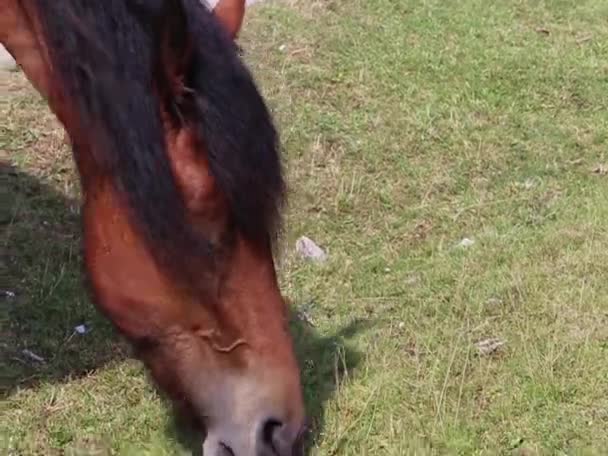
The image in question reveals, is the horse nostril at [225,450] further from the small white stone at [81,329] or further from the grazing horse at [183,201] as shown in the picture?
the small white stone at [81,329]

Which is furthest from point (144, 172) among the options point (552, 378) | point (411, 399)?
point (552, 378)

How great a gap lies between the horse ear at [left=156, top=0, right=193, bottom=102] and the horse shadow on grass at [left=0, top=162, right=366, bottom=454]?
3.85 ft

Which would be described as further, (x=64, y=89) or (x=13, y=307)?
(x=13, y=307)

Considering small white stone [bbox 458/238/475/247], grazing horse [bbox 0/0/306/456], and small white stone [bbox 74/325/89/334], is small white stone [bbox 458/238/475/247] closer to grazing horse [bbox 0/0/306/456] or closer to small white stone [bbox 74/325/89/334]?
small white stone [bbox 74/325/89/334]

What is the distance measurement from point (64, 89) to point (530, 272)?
238 centimetres

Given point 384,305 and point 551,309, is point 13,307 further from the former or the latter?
point 551,309

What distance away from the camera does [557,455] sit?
3.44 meters

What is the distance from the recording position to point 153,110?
103 inches

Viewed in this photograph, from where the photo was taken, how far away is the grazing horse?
8.60ft

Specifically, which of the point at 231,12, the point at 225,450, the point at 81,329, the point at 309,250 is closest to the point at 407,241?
the point at 309,250

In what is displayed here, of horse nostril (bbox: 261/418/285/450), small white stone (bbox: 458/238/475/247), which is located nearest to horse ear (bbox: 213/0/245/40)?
horse nostril (bbox: 261/418/285/450)

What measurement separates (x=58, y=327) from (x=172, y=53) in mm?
1886

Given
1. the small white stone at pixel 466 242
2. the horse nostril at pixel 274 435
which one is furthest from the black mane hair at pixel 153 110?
the small white stone at pixel 466 242

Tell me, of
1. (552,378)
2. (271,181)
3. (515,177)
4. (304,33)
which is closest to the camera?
(271,181)
